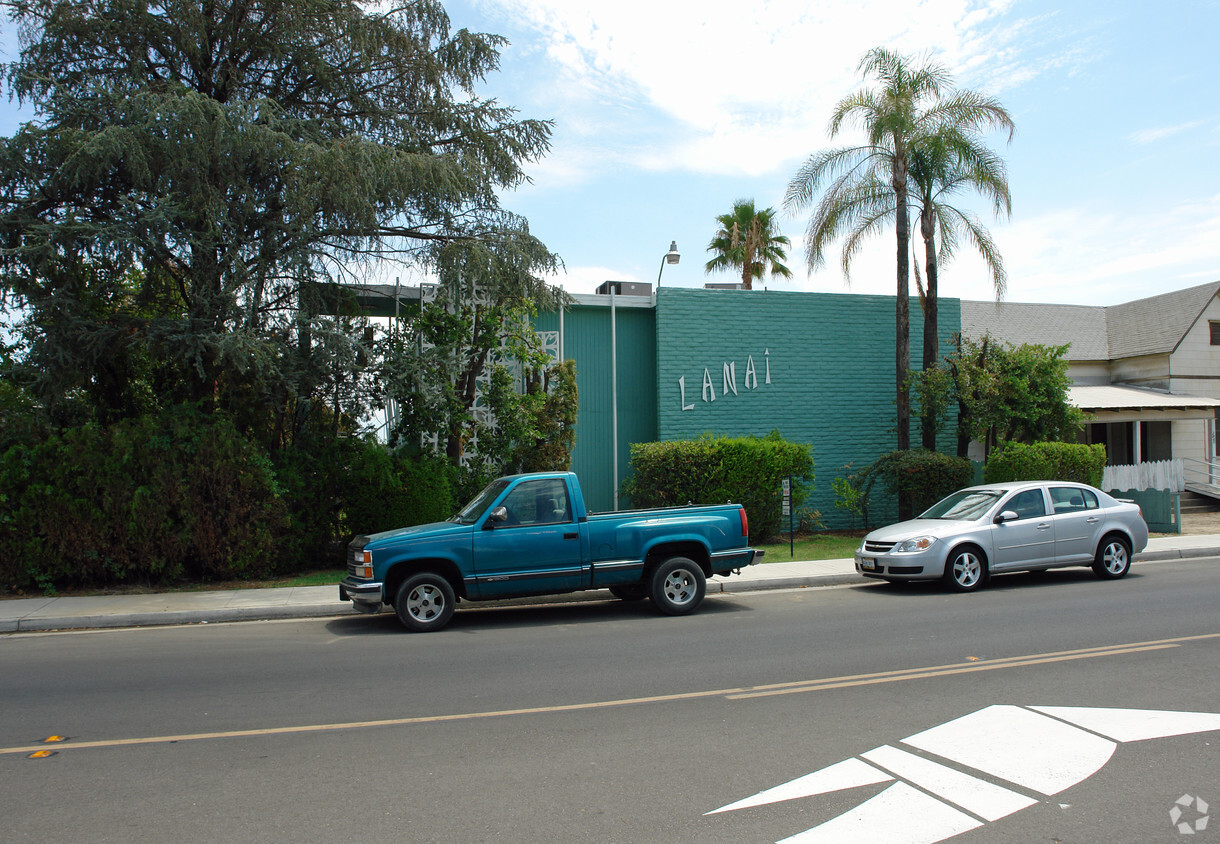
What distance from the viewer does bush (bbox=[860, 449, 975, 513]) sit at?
1847 centimetres

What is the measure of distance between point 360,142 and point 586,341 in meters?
7.67

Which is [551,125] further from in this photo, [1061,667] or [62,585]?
[1061,667]

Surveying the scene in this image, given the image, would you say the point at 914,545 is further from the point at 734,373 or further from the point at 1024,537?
the point at 734,373

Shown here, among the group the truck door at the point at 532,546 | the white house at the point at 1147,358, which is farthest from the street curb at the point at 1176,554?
the truck door at the point at 532,546

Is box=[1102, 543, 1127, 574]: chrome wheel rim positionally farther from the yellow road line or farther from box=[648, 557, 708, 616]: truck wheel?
box=[648, 557, 708, 616]: truck wheel

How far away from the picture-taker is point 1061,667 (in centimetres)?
721

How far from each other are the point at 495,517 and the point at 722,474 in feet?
27.5

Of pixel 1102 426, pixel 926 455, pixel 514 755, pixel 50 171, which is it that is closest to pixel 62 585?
pixel 50 171

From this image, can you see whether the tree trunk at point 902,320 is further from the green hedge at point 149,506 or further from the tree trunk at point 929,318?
the green hedge at point 149,506

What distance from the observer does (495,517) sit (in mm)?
9953

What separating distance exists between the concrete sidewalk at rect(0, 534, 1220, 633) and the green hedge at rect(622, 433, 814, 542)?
136 inches

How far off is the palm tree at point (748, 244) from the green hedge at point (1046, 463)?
560 inches

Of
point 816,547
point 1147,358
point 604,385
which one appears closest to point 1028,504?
point 816,547

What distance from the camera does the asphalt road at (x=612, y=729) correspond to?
4.30 meters
